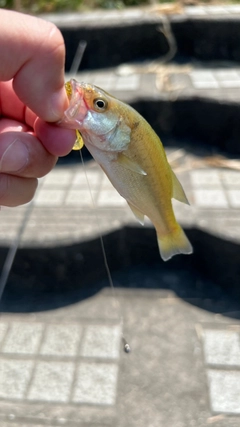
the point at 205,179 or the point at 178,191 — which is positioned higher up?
the point at 178,191

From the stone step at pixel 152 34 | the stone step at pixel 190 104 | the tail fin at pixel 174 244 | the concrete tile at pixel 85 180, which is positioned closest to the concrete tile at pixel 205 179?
the stone step at pixel 190 104

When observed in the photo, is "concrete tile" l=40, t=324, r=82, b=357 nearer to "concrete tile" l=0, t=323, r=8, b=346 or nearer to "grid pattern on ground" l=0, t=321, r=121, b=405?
"grid pattern on ground" l=0, t=321, r=121, b=405

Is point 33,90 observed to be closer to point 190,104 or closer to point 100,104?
point 100,104

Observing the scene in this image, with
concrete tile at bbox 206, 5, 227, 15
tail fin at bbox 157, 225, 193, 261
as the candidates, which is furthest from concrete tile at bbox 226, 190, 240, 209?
concrete tile at bbox 206, 5, 227, 15

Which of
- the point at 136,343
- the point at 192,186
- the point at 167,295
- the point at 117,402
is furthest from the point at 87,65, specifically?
the point at 117,402

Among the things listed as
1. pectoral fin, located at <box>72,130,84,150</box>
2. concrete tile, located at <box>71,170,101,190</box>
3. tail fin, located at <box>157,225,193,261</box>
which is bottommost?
concrete tile, located at <box>71,170,101,190</box>

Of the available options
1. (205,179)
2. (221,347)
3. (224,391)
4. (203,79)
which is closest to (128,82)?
(203,79)
